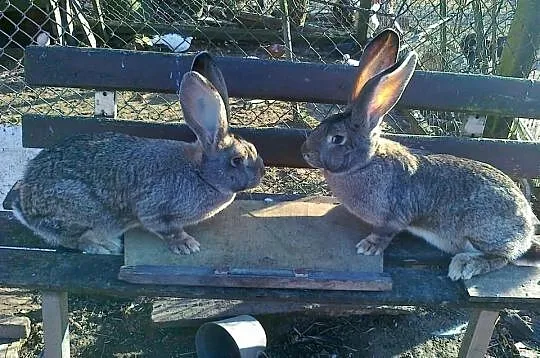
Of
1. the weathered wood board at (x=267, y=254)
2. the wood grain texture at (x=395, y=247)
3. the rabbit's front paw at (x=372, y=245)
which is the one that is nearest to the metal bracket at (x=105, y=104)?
the wood grain texture at (x=395, y=247)

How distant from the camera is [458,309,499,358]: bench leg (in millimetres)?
3051

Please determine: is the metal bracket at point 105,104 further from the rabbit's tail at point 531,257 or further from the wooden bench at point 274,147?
the rabbit's tail at point 531,257

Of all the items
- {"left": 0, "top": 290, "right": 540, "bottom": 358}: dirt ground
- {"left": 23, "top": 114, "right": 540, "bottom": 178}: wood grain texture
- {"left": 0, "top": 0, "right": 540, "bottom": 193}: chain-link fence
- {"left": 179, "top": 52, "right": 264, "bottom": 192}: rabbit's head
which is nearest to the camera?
{"left": 179, "top": 52, "right": 264, "bottom": 192}: rabbit's head

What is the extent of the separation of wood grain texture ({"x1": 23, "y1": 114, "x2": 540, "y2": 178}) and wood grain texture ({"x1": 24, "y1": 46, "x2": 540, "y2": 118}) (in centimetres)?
17

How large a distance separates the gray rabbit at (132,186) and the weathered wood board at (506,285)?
1050mm

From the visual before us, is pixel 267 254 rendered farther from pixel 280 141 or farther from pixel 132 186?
pixel 280 141

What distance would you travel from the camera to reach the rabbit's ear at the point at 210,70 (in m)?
2.96

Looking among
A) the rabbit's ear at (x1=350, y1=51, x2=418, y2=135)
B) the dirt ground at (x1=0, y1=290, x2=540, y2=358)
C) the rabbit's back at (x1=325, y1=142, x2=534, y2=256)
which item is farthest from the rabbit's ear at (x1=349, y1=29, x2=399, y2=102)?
the dirt ground at (x1=0, y1=290, x2=540, y2=358)

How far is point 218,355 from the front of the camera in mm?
3451

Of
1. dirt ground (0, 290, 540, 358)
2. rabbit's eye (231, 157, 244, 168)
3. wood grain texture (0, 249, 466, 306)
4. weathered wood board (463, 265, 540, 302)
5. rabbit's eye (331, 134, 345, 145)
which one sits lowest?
dirt ground (0, 290, 540, 358)

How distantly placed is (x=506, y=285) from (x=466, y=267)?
179 mm

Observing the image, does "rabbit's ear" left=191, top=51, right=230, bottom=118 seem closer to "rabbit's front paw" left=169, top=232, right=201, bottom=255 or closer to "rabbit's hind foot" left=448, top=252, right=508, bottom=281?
"rabbit's front paw" left=169, top=232, right=201, bottom=255

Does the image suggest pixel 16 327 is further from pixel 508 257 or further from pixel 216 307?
pixel 508 257

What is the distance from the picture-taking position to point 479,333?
3.11 meters
